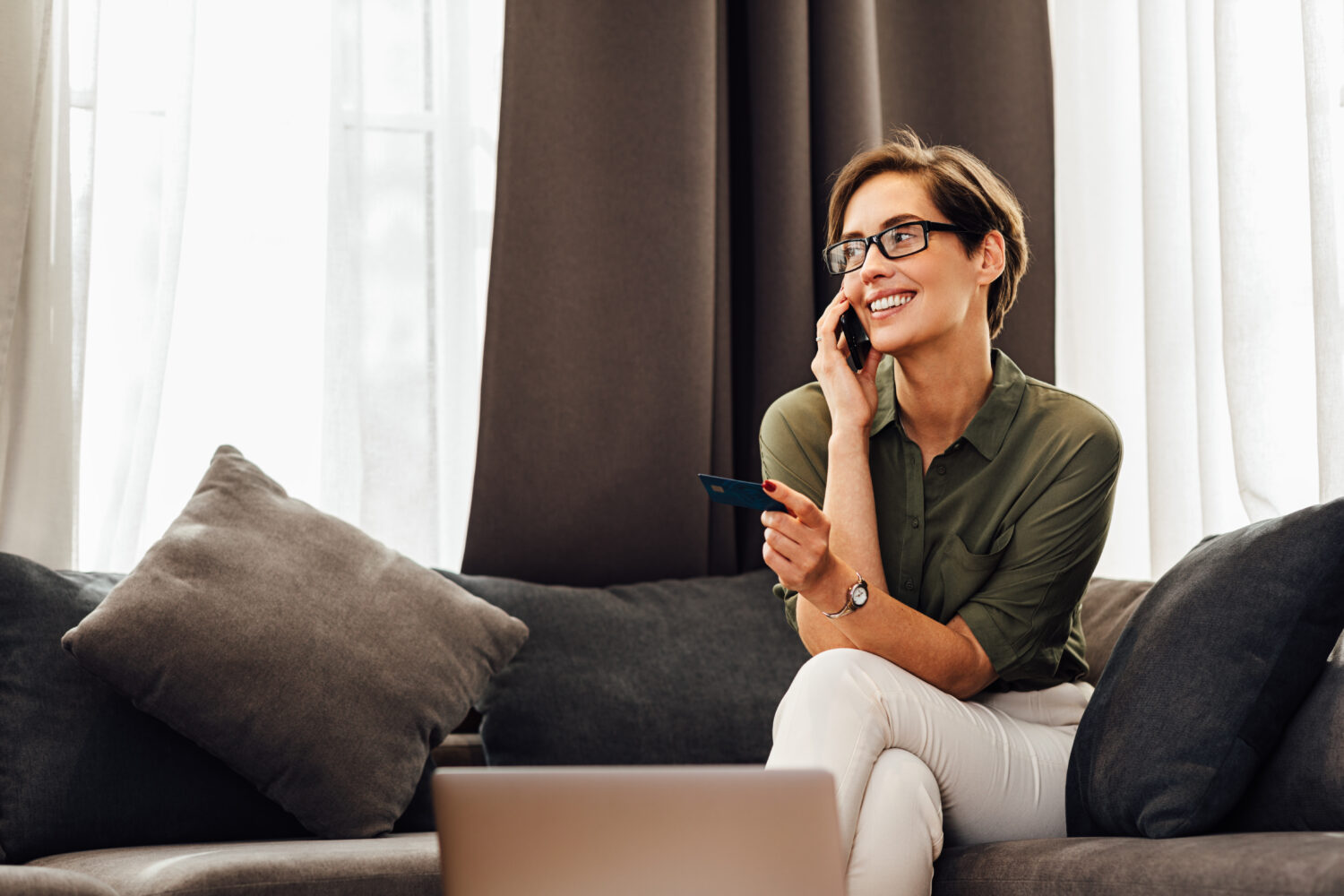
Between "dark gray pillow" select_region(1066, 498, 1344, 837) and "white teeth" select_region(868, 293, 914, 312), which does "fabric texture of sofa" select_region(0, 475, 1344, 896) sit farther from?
"white teeth" select_region(868, 293, 914, 312)

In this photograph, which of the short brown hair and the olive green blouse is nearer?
the olive green blouse

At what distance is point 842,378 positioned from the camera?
1.83 metres

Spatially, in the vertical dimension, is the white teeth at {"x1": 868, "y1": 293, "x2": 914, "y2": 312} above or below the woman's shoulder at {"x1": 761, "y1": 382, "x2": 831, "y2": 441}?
above

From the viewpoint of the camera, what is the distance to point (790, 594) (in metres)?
1.85

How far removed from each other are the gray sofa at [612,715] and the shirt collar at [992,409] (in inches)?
18.0

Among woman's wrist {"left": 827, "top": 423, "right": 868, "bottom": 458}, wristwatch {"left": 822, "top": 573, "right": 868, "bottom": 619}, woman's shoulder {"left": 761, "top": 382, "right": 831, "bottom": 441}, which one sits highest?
woman's shoulder {"left": 761, "top": 382, "right": 831, "bottom": 441}

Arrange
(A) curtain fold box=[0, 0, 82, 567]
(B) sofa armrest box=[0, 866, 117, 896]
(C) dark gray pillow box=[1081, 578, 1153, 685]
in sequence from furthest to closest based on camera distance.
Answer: (A) curtain fold box=[0, 0, 82, 567]
(C) dark gray pillow box=[1081, 578, 1153, 685]
(B) sofa armrest box=[0, 866, 117, 896]

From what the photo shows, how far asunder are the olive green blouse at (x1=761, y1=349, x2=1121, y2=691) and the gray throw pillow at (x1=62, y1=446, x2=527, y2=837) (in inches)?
23.3

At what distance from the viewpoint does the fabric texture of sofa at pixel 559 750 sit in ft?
3.98

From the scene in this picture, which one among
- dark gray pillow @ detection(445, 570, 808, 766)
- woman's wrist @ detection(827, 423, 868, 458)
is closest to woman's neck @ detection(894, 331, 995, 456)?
woman's wrist @ detection(827, 423, 868, 458)

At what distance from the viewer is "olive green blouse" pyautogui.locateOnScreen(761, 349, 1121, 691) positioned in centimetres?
163

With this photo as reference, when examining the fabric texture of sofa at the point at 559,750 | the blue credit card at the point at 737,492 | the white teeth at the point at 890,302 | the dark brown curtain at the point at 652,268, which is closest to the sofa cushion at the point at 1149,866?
the fabric texture of sofa at the point at 559,750

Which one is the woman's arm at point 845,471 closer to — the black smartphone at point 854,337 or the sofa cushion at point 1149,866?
the black smartphone at point 854,337

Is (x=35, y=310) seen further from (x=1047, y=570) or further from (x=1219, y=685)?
(x=1219, y=685)
